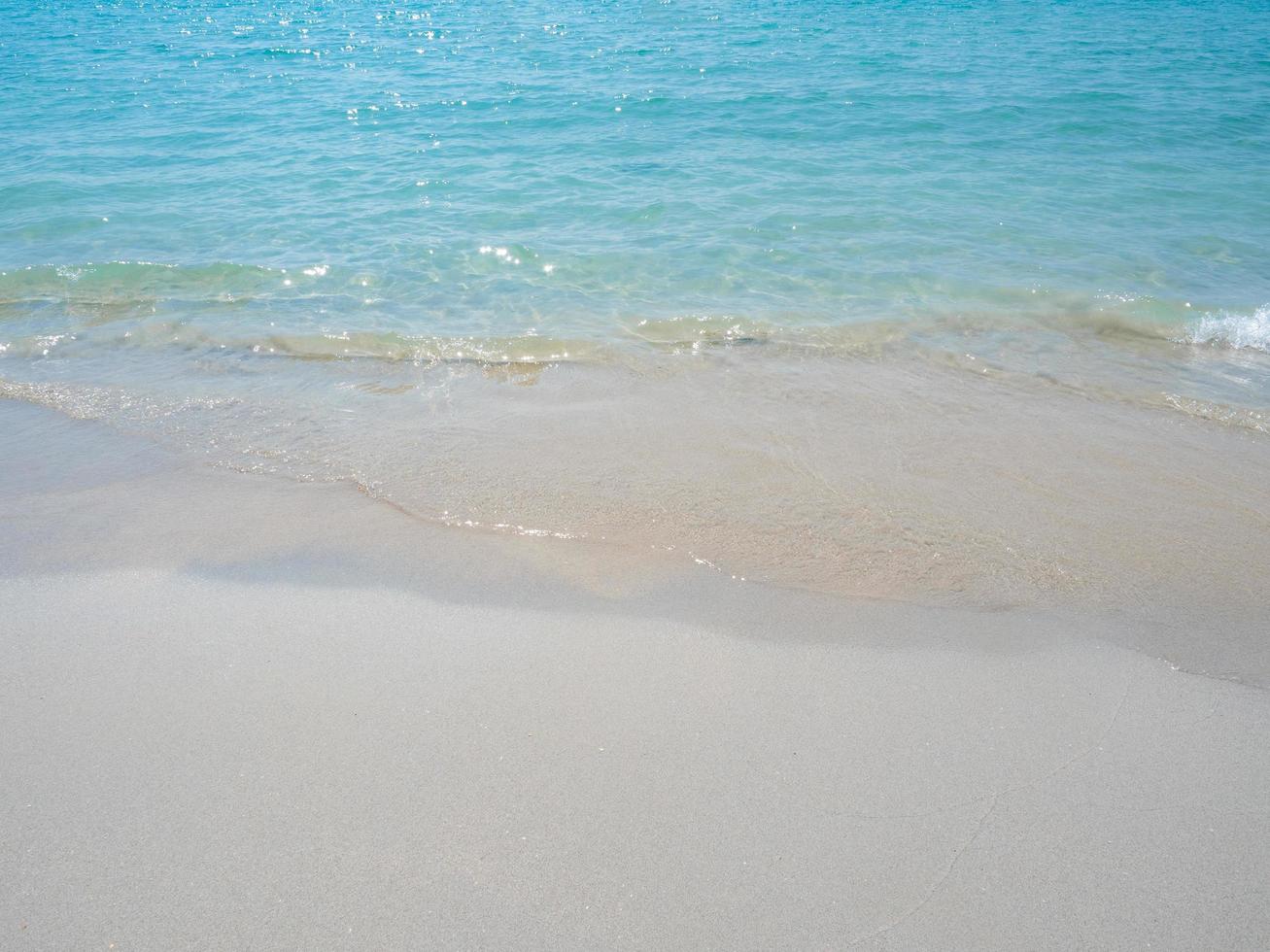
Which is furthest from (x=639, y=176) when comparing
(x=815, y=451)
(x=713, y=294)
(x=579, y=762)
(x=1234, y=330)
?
(x=579, y=762)

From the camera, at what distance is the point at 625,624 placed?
3283 mm

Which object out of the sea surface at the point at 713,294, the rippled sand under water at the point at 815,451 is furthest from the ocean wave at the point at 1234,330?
the rippled sand under water at the point at 815,451

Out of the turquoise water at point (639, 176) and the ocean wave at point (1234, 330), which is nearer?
the ocean wave at point (1234, 330)

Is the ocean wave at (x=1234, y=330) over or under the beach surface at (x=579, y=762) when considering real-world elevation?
over

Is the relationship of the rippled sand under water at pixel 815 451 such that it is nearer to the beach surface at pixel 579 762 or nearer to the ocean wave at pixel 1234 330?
the ocean wave at pixel 1234 330

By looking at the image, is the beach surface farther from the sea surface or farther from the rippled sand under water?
the sea surface

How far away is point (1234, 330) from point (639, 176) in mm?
5691

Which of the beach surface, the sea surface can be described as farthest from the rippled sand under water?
the beach surface

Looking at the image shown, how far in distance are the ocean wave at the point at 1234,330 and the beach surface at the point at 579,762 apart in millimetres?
3523

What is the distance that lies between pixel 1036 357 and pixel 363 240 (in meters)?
5.53

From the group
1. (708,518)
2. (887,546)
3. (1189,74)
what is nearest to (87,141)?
(708,518)

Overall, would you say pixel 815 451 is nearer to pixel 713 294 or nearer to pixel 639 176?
pixel 713 294

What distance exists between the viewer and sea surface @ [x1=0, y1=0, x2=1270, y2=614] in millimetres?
4074

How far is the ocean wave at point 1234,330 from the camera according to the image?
5.78 meters
